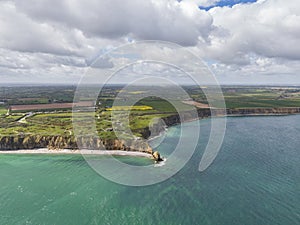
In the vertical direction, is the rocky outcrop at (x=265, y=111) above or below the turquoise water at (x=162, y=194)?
above

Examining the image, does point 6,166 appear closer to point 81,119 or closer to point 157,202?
point 81,119

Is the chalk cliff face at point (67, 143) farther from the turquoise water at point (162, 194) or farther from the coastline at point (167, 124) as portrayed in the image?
the turquoise water at point (162, 194)

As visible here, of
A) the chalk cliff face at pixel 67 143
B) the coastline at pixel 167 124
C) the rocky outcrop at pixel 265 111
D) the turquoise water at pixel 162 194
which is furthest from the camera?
the rocky outcrop at pixel 265 111

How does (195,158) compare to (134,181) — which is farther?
(195,158)

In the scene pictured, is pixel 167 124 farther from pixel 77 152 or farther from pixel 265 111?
pixel 265 111

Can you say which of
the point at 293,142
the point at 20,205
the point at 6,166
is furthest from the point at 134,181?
the point at 293,142

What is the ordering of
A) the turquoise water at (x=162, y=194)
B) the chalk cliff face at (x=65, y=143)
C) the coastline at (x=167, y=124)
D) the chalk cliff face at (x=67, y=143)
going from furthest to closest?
1. the chalk cliff face at (x=65, y=143)
2. the chalk cliff face at (x=67, y=143)
3. the coastline at (x=167, y=124)
4. the turquoise water at (x=162, y=194)

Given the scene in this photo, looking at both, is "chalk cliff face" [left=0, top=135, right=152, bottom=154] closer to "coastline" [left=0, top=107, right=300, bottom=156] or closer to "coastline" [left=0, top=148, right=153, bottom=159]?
"coastline" [left=0, top=107, right=300, bottom=156]

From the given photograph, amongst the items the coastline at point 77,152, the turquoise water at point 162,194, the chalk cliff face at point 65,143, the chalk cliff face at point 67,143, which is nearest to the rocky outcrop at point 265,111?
the turquoise water at point 162,194
